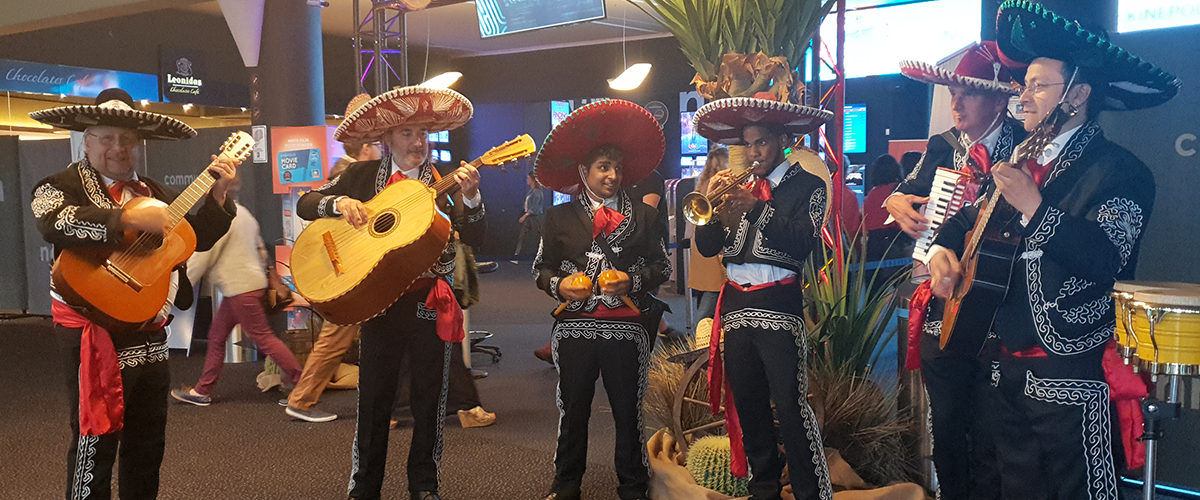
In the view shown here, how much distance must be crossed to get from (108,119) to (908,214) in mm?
2620

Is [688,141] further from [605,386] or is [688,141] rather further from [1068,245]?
[1068,245]

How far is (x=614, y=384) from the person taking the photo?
137 inches

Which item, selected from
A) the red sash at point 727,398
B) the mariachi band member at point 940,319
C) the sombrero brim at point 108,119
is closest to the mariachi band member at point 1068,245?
the mariachi band member at point 940,319

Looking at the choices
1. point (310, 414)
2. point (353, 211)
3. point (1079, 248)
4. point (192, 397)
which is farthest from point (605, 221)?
point (192, 397)

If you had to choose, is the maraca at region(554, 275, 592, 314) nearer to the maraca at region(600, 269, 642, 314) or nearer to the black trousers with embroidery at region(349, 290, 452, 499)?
the maraca at region(600, 269, 642, 314)

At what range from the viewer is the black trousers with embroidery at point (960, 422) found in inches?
103

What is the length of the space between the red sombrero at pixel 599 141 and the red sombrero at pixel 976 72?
3.37 feet

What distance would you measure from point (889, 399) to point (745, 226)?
1223 mm

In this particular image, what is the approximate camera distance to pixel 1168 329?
2.23m

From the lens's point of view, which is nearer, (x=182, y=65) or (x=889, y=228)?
(x=889, y=228)

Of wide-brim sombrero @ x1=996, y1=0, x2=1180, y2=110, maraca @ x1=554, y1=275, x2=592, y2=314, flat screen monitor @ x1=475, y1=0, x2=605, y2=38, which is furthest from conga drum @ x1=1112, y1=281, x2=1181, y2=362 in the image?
flat screen monitor @ x1=475, y1=0, x2=605, y2=38

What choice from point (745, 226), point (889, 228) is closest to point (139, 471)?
point (745, 226)

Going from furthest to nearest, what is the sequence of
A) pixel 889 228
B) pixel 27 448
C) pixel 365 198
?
1. pixel 889 228
2. pixel 27 448
3. pixel 365 198

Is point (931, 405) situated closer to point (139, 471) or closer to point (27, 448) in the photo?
point (139, 471)
